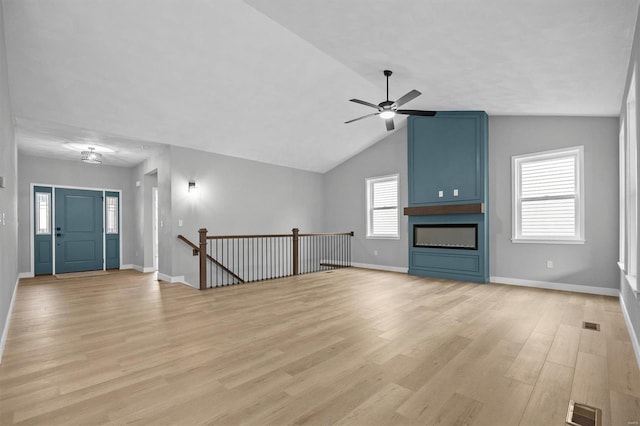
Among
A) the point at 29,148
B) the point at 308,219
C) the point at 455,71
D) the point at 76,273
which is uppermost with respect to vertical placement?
the point at 455,71

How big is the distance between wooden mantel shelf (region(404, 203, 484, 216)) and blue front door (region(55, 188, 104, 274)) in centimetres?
783

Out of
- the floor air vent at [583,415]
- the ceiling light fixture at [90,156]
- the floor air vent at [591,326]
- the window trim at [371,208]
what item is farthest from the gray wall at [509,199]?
the ceiling light fixture at [90,156]

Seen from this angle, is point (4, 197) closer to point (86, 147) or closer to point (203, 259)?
point (203, 259)

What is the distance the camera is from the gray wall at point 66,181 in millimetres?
7230

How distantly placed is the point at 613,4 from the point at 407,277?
5.23 meters

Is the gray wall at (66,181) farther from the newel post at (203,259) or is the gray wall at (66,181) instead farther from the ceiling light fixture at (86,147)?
the newel post at (203,259)


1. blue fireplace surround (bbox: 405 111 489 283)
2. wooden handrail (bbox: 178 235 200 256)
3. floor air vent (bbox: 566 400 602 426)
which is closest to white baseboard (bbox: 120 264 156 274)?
wooden handrail (bbox: 178 235 200 256)

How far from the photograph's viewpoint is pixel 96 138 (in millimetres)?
6039

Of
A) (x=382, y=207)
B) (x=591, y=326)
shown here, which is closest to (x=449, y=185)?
(x=382, y=207)

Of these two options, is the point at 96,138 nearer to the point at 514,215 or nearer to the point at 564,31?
the point at 564,31

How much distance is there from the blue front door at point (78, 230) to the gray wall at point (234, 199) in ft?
11.0

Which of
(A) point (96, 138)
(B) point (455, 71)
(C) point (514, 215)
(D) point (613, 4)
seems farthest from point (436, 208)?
(A) point (96, 138)

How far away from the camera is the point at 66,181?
25.8 feet

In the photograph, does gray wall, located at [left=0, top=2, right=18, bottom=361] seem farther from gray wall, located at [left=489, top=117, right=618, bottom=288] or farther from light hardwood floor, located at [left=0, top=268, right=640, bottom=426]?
gray wall, located at [left=489, top=117, right=618, bottom=288]
